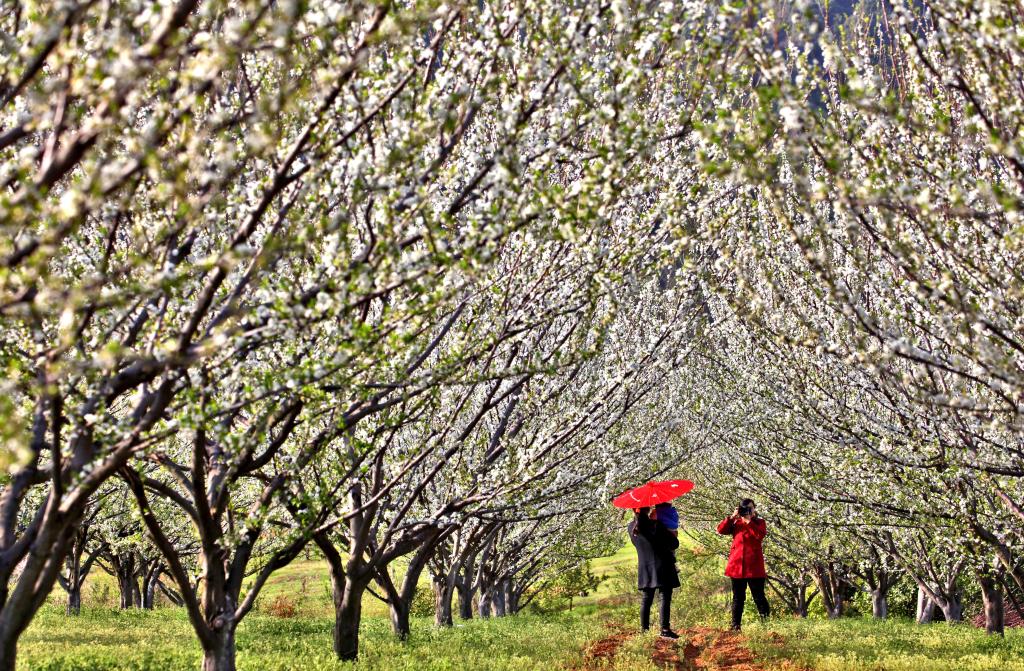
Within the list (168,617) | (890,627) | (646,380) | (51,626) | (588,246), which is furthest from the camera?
(168,617)

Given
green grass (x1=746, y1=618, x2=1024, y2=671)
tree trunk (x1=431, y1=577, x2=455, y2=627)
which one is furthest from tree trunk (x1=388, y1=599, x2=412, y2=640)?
green grass (x1=746, y1=618, x2=1024, y2=671)

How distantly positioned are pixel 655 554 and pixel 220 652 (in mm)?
5998

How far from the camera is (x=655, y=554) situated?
457 inches

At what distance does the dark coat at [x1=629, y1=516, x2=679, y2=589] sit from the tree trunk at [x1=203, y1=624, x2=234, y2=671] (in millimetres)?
5680

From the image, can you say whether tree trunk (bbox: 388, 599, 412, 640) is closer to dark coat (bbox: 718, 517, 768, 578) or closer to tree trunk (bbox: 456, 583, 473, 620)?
dark coat (bbox: 718, 517, 768, 578)

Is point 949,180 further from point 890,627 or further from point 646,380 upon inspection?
point 890,627

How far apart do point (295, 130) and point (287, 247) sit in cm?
227

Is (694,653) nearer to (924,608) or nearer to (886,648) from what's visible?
(886,648)

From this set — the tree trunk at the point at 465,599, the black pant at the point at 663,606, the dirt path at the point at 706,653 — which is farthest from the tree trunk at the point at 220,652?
the tree trunk at the point at 465,599

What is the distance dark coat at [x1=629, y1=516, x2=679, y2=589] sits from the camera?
1159cm

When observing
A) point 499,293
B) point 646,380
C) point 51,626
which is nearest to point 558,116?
point 499,293

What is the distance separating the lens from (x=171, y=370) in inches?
175

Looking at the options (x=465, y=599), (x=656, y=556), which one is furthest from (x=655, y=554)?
(x=465, y=599)

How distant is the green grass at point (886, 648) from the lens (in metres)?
9.35
